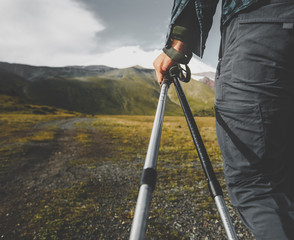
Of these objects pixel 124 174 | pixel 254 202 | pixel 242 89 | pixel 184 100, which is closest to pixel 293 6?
pixel 242 89

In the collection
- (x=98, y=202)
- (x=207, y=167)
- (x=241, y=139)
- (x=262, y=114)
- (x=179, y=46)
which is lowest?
(x=98, y=202)

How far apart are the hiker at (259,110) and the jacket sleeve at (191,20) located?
4cm

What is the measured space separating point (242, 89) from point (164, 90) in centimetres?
83

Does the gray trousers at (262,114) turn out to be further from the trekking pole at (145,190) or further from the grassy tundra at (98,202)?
the grassy tundra at (98,202)

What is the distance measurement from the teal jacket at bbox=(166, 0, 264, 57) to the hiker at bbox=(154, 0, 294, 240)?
0.02m

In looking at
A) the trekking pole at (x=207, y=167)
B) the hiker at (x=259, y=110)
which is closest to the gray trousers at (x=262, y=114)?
the hiker at (x=259, y=110)

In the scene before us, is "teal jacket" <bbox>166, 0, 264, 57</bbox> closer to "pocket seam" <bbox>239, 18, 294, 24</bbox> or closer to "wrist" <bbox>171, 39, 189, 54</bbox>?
"wrist" <bbox>171, 39, 189, 54</bbox>

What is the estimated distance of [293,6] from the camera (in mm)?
1200

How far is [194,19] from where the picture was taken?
190cm

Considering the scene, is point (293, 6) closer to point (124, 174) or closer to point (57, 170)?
point (124, 174)

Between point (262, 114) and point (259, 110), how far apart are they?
0.04 meters

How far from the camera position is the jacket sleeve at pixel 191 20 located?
66.6 inches

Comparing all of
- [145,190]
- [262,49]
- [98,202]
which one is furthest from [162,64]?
[98,202]

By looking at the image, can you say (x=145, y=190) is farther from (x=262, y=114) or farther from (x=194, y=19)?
(x=194, y=19)
